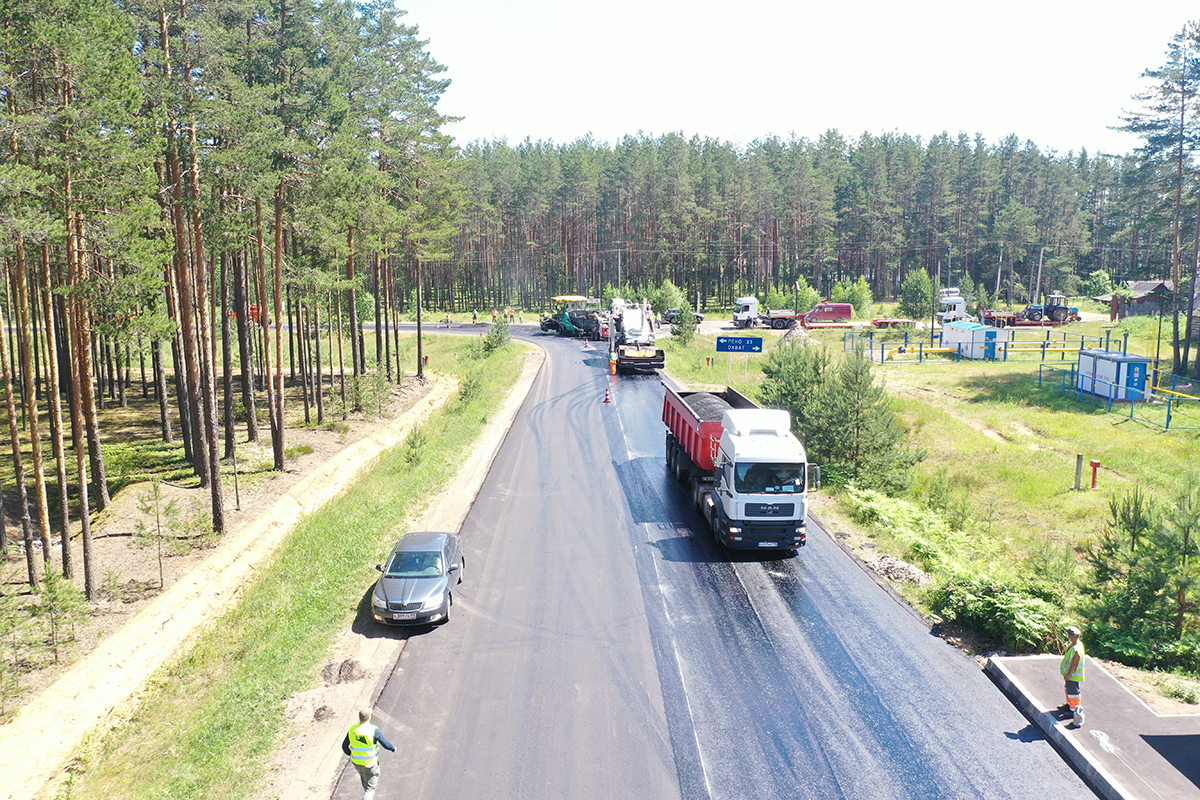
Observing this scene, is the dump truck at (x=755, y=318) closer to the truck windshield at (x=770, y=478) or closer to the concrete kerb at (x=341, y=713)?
the concrete kerb at (x=341, y=713)

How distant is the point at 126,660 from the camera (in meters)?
14.8

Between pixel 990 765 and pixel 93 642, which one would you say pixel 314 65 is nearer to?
pixel 93 642

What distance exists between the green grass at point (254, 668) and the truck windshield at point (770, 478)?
9526mm

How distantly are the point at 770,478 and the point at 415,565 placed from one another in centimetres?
872

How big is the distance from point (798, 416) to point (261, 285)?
66.5 feet

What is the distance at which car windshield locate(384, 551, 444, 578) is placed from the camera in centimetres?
1666

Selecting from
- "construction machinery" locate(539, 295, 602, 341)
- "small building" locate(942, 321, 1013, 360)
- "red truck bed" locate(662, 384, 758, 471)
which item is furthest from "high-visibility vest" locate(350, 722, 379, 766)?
"construction machinery" locate(539, 295, 602, 341)

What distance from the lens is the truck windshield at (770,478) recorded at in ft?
61.7

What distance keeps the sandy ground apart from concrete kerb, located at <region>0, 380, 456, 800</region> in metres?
0.02

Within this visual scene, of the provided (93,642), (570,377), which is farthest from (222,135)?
(570,377)

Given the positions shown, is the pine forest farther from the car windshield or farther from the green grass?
the car windshield

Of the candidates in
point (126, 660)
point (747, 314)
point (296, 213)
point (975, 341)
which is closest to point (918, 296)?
point (747, 314)

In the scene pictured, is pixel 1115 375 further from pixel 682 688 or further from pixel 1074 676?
pixel 682 688

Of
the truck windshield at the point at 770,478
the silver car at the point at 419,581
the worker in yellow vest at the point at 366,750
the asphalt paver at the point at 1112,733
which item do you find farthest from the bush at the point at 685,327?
the worker in yellow vest at the point at 366,750
